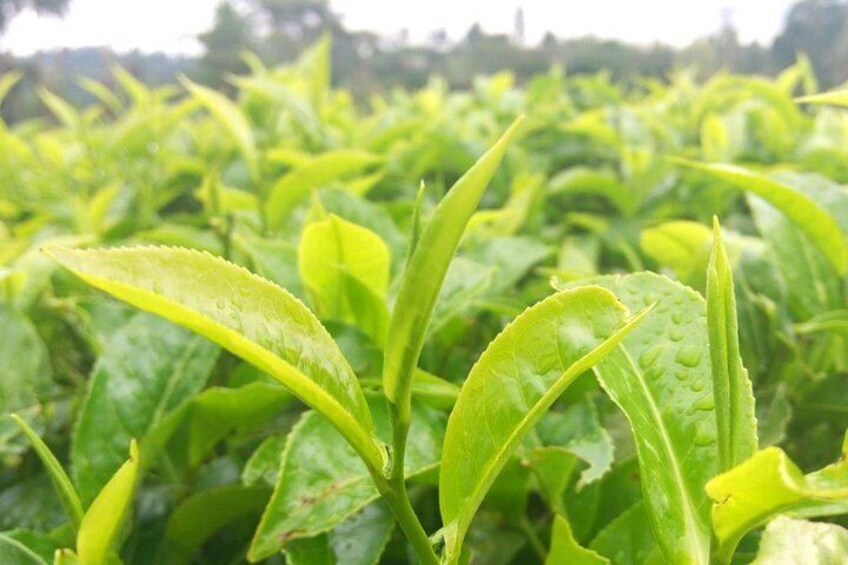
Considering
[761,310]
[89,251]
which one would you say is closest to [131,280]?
[89,251]

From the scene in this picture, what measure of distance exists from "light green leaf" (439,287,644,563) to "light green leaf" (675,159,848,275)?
1.15 ft

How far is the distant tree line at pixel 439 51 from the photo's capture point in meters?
14.9

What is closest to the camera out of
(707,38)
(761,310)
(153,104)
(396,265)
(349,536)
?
(349,536)

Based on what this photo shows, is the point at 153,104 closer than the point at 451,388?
No

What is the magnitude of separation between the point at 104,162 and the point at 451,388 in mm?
1444

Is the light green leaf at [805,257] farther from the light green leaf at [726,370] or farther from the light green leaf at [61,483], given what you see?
the light green leaf at [61,483]

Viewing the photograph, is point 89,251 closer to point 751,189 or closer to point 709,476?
point 709,476

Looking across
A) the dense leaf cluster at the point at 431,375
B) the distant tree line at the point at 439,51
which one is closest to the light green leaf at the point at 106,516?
the dense leaf cluster at the point at 431,375

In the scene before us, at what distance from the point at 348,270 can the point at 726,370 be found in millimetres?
444

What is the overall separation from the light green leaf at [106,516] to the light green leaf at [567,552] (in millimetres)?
291

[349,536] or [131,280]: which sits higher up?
[131,280]

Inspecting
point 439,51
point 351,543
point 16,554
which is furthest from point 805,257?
point 439,51

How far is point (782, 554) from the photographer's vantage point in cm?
51

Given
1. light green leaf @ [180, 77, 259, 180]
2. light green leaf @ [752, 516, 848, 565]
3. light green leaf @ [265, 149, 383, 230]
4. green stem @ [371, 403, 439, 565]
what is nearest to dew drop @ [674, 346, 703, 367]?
light green leaf @ [752, 516, 848, 565]
